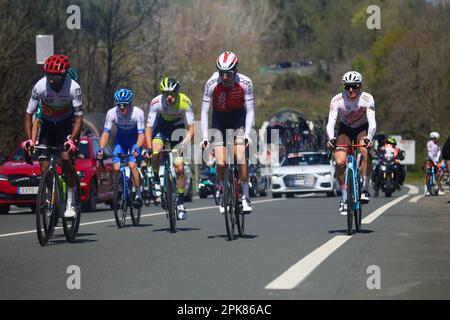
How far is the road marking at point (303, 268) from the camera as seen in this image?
357 inches

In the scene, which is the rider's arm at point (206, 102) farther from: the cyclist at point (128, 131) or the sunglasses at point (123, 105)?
the sunglasses at point (123, 105)

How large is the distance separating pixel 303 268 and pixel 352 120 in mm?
4890

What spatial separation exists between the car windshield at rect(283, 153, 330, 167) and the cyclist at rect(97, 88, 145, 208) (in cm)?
1902

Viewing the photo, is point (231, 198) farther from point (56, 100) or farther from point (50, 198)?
point (56, 100)

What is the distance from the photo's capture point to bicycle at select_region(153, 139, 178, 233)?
15.2 meters

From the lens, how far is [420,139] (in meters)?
87.4

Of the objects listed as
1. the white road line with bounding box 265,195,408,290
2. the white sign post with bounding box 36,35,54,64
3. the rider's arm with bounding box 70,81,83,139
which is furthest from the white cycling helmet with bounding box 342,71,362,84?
the white sign post with bounding box 36,35,54,64

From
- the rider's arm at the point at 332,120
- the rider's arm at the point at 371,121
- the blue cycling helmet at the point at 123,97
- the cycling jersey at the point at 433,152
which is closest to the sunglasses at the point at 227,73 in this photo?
the rider's arm at the point at 332,120

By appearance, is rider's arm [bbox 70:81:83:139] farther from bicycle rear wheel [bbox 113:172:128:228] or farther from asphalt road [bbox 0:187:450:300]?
bicycle rear wheel [bbox 113:172:128:228]

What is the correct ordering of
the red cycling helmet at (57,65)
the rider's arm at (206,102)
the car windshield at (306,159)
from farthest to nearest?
the car windshield at (306,159) < the rider's arm at (206,102) < the red cycling helmet at (57,65)

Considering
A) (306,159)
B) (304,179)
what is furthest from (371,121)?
(306,159)

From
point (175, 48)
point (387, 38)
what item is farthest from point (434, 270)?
point (387, 38)

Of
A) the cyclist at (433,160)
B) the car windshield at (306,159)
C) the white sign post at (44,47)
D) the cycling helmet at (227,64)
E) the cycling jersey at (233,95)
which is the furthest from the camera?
the car windshield at (306,159)

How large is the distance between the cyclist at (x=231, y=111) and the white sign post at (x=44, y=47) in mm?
16859
